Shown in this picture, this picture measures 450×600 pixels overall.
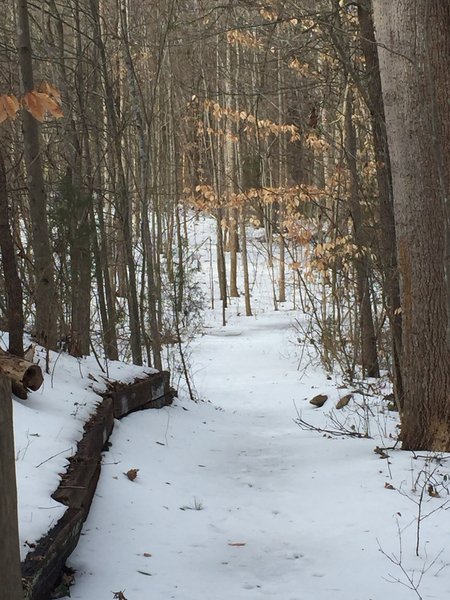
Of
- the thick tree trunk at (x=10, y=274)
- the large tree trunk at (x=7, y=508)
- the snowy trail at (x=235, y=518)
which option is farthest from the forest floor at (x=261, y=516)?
the large tree trunk at (x=7, y=508)

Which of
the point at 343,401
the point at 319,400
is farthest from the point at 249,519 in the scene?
the point at 319,400

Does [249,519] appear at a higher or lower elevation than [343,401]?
higher

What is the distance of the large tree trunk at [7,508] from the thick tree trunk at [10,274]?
3.25 metres

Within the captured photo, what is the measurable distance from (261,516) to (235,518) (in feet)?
0.63

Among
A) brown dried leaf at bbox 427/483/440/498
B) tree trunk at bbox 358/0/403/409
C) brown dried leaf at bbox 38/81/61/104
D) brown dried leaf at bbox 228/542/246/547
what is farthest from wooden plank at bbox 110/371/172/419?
brown dried leaf at bbox 38/81/61/104

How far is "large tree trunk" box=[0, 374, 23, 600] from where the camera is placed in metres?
1.67

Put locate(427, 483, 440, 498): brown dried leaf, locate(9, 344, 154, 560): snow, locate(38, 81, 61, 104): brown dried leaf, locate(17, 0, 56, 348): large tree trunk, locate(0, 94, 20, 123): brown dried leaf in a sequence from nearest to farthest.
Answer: locate(0, 94, 20, 123): brown dried leaf, locate(38, 81, 61, 104): brown dried leaf, locate(9, 344, 154, 560): snow, locate(427, 483, 440, 498): brown dried leaf, locate(17, 0, 56, 348): large tree trunk

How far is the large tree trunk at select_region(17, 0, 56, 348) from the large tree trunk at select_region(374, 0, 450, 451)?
11.2ft

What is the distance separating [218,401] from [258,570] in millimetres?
6849

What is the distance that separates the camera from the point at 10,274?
482 centimetres

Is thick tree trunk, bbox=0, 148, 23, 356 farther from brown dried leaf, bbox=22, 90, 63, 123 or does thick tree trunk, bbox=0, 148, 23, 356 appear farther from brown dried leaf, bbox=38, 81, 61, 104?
brown dried leaf, bbox=22, 90, 63, 123

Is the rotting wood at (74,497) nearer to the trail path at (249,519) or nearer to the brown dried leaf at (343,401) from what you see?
the trail path at (249,519)

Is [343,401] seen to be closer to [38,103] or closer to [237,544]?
[237,544]

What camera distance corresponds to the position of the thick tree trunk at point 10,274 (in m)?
4.77
